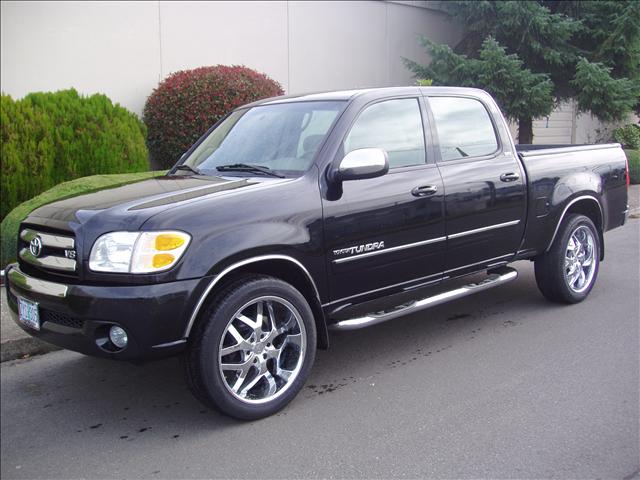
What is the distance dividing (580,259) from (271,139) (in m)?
3.25

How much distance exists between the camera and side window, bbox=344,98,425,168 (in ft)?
15.6

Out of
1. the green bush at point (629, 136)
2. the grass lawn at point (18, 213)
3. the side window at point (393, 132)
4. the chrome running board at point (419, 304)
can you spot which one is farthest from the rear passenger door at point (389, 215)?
the green bush at point (629, 136)

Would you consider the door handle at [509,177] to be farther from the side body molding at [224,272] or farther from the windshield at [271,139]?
the side body molding at [224,272]

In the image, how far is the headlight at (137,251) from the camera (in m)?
3.66

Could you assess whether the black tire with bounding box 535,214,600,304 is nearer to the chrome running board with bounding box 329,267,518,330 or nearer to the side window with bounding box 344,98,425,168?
the chrome running board with bounding box 329,267,518,330

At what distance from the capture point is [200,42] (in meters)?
11.9

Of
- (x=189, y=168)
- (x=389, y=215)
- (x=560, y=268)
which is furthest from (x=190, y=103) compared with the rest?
(x=389, y=215)

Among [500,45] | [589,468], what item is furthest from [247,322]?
[500,45]

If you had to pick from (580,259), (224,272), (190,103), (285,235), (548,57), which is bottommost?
(580,259)

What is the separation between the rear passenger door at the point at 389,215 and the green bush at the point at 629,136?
14.0 m

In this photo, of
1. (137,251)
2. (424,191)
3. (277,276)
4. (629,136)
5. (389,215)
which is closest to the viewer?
(137,251)

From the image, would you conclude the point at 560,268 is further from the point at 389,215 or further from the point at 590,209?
the point at 389,215

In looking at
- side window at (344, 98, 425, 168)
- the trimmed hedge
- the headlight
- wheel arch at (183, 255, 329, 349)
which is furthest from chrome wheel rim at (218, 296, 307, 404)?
the trimmed hedge

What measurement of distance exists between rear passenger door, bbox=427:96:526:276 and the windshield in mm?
991
